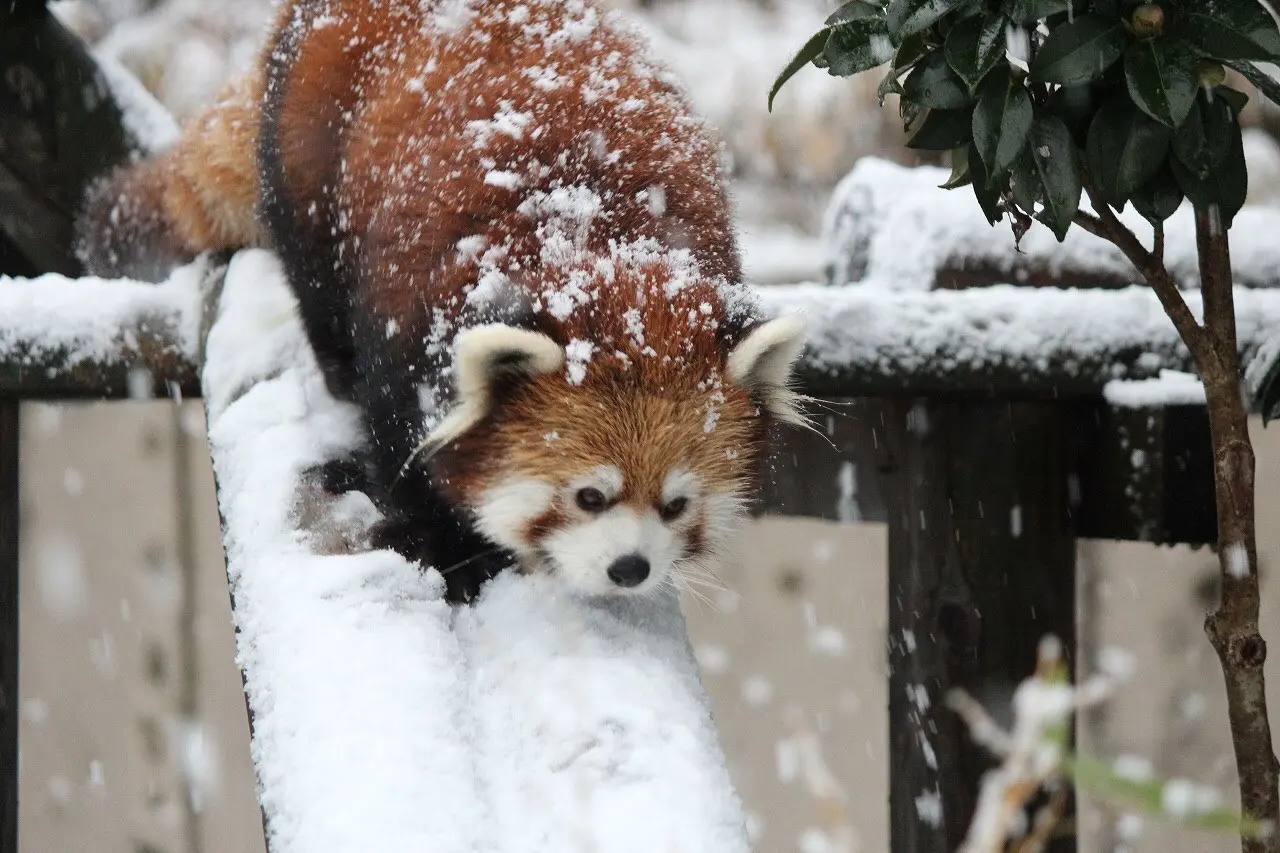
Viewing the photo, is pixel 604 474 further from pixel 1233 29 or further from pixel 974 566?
pixel 1233 29

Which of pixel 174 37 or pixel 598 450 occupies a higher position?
pixel 174 37

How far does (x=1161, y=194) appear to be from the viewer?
1.28 m

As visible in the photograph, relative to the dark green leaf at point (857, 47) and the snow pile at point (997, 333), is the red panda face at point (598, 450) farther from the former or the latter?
the dark green leaf at point (857, 47)

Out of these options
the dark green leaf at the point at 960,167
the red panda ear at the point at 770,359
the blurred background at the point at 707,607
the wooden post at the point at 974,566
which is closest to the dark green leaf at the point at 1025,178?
the dark green leaf at the point at 960,167

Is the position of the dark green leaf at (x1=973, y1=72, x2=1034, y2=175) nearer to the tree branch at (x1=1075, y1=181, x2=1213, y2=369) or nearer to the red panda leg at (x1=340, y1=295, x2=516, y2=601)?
the tree branch at (x1=1075, y1=181, x2=1213, y2=369)

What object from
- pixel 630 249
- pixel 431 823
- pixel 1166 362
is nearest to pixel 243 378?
pixel 630 249

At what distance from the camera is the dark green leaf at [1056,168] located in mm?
1216

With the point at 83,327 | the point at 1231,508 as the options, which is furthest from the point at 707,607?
the point at 1231,508

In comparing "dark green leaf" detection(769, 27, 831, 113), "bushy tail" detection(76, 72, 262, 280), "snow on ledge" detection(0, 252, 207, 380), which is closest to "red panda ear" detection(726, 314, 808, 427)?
"dark green leaf" detection(769, 27, 831, 113)

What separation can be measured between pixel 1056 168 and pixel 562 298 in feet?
2.08

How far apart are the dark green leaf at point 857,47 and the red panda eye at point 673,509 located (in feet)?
2.20

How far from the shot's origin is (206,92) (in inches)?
180

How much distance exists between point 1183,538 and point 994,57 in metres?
0.98

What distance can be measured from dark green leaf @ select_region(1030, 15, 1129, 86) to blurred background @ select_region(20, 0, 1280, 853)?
10.6 feet
